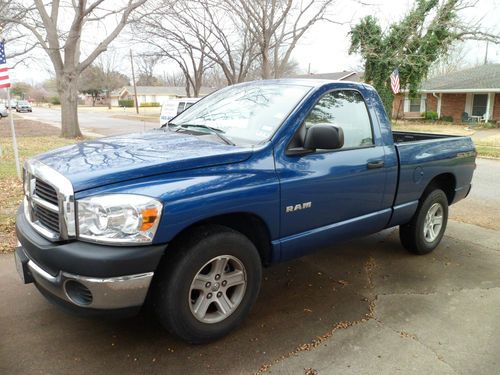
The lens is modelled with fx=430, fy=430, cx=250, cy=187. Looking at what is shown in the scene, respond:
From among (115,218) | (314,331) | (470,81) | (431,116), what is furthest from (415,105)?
(115,218)

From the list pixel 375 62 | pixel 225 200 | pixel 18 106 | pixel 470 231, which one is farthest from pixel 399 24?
pixel 18 106

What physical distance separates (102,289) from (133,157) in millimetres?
862

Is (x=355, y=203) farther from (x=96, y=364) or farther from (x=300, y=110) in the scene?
(x=96, y=364)

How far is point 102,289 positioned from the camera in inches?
96.6

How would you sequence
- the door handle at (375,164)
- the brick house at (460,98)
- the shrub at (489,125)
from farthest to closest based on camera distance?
the brick house at (460,98) < the shrub at (489,125) < the door handle at (375,164)

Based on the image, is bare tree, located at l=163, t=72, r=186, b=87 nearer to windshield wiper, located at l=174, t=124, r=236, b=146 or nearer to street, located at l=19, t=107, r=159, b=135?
street, located at l=19, t=107, r=159, b=135

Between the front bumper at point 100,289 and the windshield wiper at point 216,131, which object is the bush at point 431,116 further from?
the front bumper at point 100,289

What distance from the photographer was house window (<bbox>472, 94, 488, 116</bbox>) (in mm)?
29266

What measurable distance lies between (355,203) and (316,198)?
0.55 metres

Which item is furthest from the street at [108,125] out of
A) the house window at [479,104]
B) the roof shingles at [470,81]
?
the house window at [479,104]

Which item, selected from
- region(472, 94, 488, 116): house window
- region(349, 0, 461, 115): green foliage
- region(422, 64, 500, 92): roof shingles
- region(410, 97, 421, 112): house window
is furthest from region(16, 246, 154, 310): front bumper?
region(410, 97, 421, 112): house window

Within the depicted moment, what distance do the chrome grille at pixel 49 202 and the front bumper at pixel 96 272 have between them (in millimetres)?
96

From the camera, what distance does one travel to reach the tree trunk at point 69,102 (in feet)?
60.9

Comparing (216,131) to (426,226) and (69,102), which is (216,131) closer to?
(426,226)
